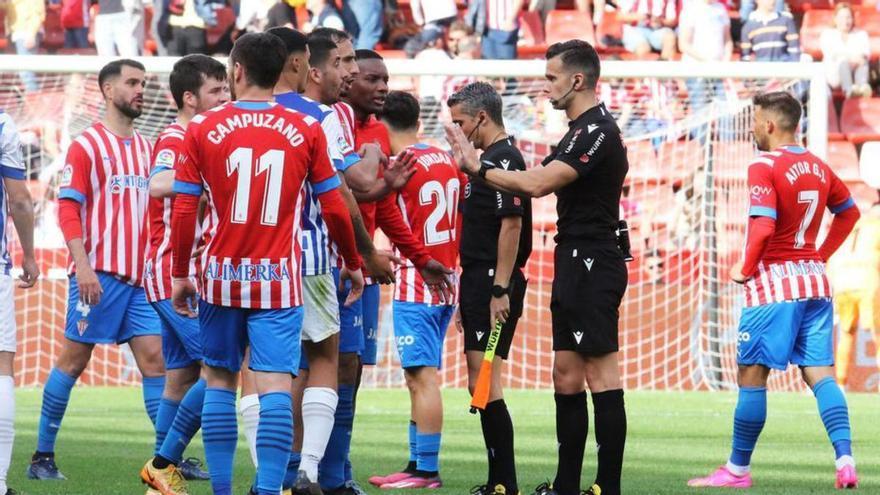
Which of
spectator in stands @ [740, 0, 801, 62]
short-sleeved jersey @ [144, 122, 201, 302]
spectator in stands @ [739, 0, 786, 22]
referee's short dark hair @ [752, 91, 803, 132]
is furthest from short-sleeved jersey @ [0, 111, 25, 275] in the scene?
spectator in stands @ [739, 0, 786, 22]

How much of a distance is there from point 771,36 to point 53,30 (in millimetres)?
9849

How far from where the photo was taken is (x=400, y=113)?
27.1ft

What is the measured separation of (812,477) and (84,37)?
48.4ft

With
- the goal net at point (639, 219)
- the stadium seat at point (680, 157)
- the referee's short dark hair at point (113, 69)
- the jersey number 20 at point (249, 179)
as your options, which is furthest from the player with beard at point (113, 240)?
the stadium seat at point (680, 157)

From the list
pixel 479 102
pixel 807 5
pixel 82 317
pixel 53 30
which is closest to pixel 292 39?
pixel 479 102

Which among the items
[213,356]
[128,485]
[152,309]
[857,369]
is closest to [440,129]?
[857,369]

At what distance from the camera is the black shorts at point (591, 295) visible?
657 cm

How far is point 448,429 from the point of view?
11.5 meters

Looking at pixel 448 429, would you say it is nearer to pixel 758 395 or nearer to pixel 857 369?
pixel 758 395

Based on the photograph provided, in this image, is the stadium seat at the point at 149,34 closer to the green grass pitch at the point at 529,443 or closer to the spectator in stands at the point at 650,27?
the spectator in stands at the point at 650,27

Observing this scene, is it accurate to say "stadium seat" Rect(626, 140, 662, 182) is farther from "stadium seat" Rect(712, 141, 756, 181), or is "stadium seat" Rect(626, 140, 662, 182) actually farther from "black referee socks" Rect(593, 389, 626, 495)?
"black referee socks" Rect(593, 389, 626, 495)

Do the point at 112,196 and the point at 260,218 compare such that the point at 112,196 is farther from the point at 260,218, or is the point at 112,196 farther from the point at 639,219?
the point at 639,219

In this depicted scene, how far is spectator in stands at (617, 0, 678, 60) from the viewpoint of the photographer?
66.8ft

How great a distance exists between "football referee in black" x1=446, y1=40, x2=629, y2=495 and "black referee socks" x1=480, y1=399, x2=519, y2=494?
42cm
